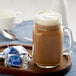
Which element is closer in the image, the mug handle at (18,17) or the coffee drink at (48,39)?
the coffee drink at (48,39)

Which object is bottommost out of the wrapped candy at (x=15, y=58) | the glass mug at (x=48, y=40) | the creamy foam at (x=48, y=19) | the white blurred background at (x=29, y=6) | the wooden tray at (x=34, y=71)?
the wooden tray at (x=34, y=71)

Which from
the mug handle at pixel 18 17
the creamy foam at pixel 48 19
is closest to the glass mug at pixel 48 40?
the creamy foam at pixel 48 19

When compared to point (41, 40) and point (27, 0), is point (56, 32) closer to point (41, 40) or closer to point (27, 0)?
point (41, 40)

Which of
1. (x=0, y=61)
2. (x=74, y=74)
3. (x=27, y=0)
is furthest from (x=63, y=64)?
(x=27, y=0)

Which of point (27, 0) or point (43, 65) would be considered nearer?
point (43, 65)

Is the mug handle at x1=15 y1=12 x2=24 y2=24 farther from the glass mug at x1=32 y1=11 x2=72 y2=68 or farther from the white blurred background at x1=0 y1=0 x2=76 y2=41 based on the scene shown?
the glass mug at x1=32 y1=11 x2=72 y2=68

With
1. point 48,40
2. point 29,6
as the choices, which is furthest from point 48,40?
point 29,6

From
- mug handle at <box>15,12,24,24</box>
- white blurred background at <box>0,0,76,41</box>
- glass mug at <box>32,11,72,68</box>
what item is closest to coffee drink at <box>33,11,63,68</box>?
glass mug at <box>32,11,72,68</box>

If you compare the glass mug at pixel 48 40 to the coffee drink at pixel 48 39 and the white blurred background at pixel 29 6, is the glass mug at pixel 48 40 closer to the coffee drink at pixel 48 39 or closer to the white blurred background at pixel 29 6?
the coffee drink at pixel 48 39

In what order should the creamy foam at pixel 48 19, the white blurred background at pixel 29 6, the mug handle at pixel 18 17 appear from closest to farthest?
1. the creamy foam at pixel 48 19
2. the mug handle at pixel 18 17
3. the white blurred background at pixel 29 6
